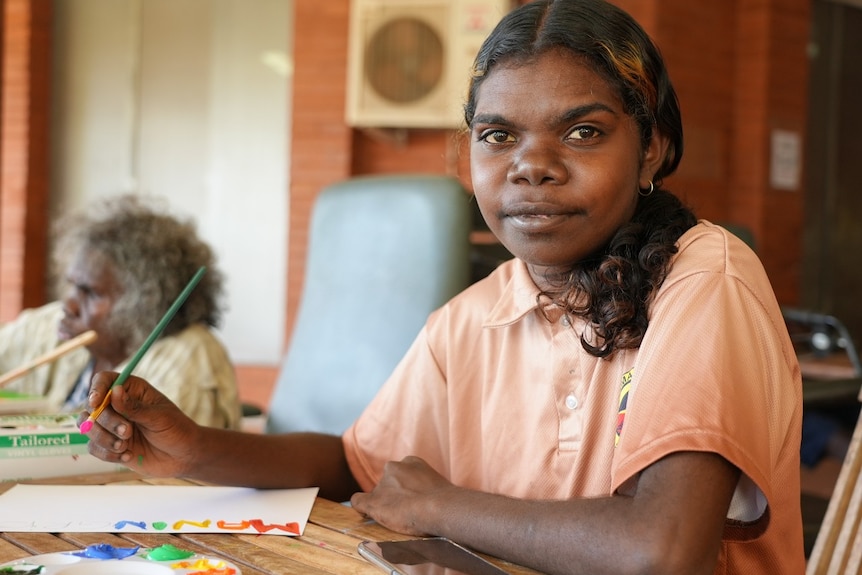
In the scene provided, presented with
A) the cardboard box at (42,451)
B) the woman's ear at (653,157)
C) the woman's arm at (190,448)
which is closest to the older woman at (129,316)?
the cardboard box at (42,451)

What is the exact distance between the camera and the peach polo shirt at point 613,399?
3.15 ft

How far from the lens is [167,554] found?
0.96m

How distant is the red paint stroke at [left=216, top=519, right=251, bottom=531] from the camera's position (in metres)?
1.10

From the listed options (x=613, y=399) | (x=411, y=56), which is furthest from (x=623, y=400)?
(x=411, y=56)

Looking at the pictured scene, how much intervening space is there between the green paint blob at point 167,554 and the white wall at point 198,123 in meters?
4.21

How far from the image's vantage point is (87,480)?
137 cm

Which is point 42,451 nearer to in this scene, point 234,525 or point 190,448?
point 190,448

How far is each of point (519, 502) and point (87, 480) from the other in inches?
26.5

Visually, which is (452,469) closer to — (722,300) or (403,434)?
(403,434)

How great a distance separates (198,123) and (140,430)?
4.49 meters

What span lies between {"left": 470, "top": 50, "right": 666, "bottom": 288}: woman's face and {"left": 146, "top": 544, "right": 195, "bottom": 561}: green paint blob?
1.72 ft

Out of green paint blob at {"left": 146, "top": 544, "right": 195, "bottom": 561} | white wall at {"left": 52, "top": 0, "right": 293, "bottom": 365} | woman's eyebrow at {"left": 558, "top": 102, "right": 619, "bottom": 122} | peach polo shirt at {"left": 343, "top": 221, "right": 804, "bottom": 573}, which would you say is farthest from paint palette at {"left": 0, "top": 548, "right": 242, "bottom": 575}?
white wall at {"left": 52, "top": 0, "right": 293, "bottom": 365}

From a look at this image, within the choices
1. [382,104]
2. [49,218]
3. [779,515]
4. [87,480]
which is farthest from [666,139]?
[49,218]

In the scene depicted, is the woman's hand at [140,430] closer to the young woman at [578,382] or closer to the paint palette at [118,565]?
the young woman at [578,382]
